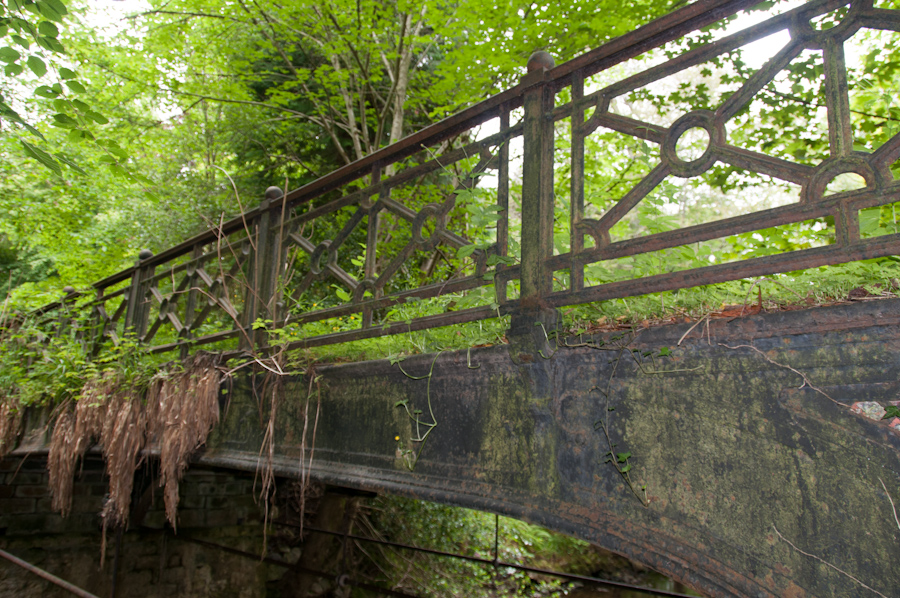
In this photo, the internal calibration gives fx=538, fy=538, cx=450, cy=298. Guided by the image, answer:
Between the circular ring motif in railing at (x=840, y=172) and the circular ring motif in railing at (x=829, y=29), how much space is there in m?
0.38

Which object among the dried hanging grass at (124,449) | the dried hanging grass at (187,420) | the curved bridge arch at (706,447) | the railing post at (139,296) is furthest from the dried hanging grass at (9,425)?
the curved bridge arch at (706,447)

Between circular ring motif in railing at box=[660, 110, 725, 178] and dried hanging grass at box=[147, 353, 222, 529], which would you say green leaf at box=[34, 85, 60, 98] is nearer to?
dried hanging grass at box=[147, 353, 222, 529]

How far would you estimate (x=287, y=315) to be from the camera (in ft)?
11.6

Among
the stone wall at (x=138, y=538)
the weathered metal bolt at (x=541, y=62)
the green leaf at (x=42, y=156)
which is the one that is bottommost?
the stone wall at (x=138, y=538)

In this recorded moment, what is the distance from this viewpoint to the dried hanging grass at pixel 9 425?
540cm

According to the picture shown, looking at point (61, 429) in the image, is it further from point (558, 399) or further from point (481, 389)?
point (558, 399)

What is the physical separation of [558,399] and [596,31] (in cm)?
528

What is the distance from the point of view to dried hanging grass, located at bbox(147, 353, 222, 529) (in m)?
3.64

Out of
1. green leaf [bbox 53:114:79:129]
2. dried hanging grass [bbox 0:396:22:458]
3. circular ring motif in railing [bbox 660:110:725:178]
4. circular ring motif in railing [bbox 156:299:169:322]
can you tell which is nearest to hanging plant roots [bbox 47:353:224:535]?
circular ring motif in railing [bbox 156:299:169:322]

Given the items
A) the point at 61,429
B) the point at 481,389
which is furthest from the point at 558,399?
the point at 61,429

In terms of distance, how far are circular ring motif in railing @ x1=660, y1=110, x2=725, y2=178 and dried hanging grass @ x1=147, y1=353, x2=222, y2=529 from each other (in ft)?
10.3

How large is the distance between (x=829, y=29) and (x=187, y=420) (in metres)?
3.94

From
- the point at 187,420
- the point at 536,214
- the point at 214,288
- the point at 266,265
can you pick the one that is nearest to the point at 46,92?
the point at 214,288

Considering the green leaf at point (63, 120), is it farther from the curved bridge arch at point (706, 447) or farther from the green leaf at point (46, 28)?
the curved bridge arch at point (706, 447)
